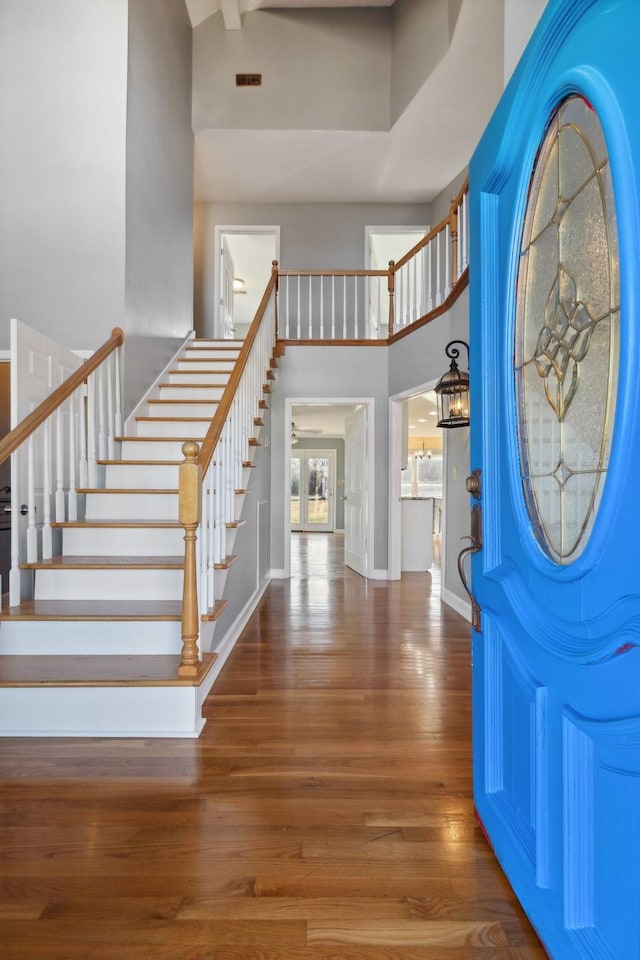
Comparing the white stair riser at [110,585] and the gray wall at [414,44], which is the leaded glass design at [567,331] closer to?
the white stair riser at [110,585]

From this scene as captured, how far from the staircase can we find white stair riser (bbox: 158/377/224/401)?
1.51 ft

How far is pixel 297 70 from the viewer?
19.2 feet

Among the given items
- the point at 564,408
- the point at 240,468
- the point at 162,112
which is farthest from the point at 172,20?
the point at 564,408

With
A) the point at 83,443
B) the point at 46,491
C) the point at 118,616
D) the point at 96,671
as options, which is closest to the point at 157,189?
the point at 83,443

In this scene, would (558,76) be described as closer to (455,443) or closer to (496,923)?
(496,923)

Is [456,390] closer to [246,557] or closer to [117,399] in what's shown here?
[246,557]

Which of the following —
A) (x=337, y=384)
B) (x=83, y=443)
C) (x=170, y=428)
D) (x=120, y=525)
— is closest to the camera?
(x=120, y=525)

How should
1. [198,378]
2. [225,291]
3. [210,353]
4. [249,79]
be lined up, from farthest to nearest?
[225,291] < [249,79] < [210,353] < [198,378]

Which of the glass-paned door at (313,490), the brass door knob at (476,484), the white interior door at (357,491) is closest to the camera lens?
the brass door knob at (476,484)

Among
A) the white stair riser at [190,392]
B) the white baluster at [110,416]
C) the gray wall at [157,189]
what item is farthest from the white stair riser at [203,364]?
the white baluster at [110,416]

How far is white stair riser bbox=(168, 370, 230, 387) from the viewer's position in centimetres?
493

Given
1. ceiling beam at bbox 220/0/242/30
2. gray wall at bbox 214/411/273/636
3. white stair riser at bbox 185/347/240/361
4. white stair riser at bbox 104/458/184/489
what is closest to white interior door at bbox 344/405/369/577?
gray wall at bbox 214/411/273/636

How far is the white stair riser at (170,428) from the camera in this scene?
164 inches

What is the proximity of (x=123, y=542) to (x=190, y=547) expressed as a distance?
106 cm
